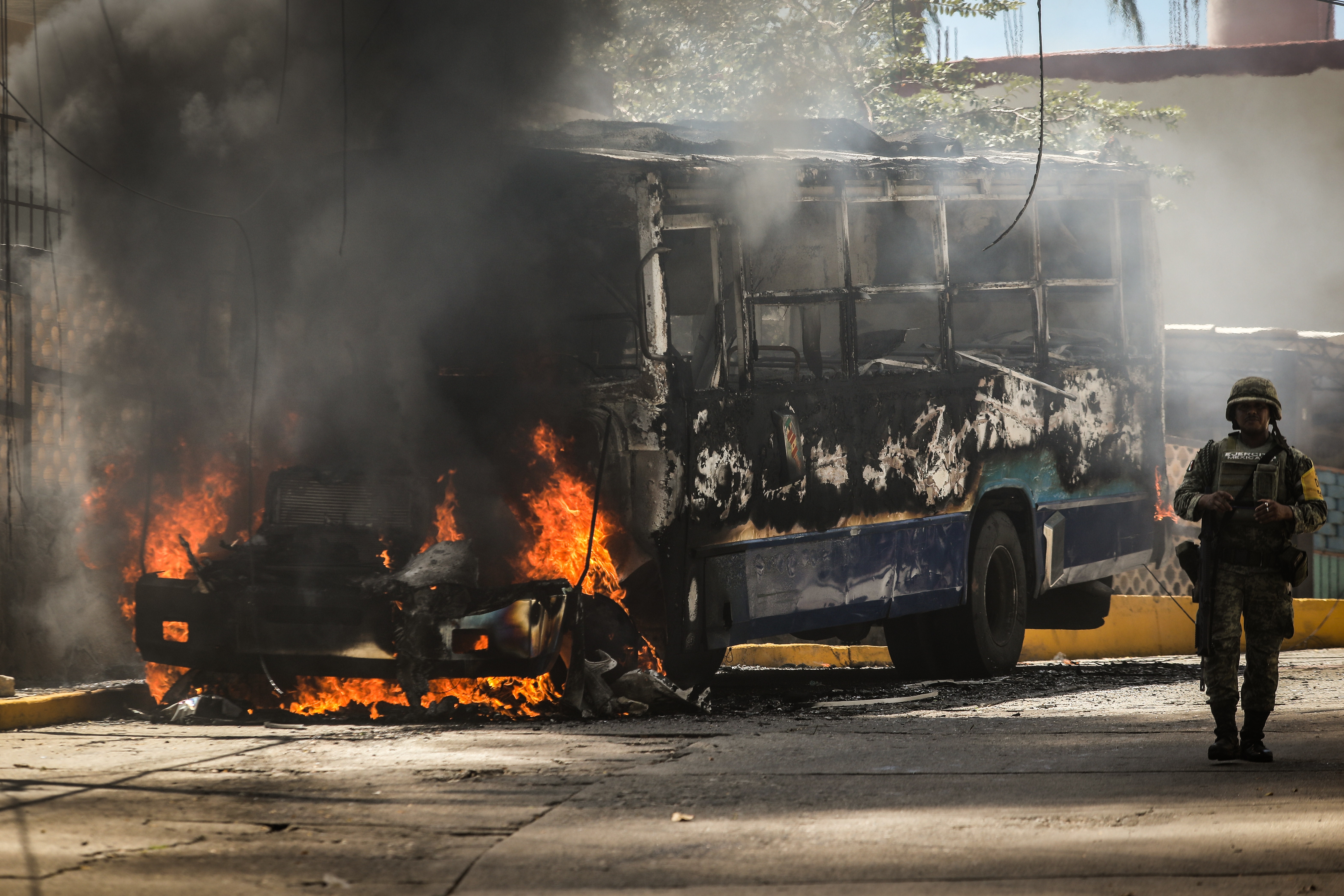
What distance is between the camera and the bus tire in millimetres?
9219

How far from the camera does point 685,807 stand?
195 inches

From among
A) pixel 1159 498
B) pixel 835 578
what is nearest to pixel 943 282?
pixel 835 578

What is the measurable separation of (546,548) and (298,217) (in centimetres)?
207

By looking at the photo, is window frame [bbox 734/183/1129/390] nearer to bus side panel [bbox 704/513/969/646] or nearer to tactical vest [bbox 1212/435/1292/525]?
bus side panel [bbox 704/513/969/646]

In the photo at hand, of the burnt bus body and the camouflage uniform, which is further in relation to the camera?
the burnt bus body

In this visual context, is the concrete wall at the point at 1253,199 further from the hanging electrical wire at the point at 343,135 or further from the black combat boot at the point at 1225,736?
the black combat boot at the point at 1225,736

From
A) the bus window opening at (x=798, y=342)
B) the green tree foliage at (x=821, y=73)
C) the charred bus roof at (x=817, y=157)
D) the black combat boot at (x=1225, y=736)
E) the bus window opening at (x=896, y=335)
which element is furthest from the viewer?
the green tree foliage at (x=821, y=73)

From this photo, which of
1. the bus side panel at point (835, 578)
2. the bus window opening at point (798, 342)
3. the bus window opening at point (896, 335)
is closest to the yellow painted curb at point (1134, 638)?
the bus side panel at point (835, 578)

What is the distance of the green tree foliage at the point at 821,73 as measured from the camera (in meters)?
18.5

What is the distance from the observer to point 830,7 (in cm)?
1905

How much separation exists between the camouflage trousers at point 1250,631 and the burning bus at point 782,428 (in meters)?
2.22

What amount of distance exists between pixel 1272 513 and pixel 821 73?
46.9 ft

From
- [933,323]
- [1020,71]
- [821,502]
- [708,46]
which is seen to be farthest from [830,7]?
[821,502]

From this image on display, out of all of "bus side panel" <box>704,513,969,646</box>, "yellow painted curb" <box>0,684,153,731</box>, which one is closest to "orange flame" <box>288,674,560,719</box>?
"bus side panel" <box>704,513,969,646</box>
